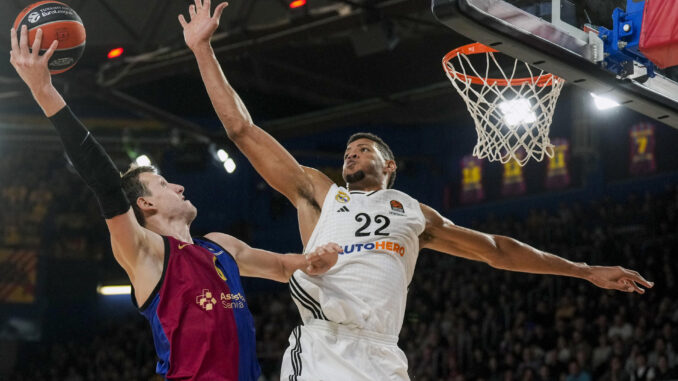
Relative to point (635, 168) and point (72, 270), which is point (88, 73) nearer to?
point (72, 270)

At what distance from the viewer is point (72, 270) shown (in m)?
21.0

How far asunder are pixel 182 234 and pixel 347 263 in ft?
2.79

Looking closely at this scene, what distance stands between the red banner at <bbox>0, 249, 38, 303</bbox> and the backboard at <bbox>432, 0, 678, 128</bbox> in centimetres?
1773

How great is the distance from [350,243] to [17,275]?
57.8 ft

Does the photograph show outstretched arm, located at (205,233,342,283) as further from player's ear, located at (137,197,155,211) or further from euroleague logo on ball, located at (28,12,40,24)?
euroleague logo on ball, located at (28,12,40,24)

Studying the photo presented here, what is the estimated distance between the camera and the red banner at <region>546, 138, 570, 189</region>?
751 inches

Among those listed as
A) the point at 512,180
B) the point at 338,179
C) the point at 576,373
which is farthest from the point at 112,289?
the point at 576,373

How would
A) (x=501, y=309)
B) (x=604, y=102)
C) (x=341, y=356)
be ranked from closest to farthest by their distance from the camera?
(x=341, y=356), (x=604, y=102), (x=501, y=309)

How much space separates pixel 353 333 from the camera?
4.18 m

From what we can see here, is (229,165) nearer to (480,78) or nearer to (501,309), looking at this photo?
(501,309)

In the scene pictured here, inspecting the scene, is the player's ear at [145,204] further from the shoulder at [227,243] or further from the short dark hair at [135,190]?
the shoulder at [227,243]

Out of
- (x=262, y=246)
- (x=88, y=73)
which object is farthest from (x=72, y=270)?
(x=88, y=73)

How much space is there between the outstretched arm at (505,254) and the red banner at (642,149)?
43.8 feet

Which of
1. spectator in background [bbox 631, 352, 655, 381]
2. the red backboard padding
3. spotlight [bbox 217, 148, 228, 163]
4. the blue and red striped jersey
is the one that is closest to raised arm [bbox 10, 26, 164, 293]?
the blue and red striped jersey
